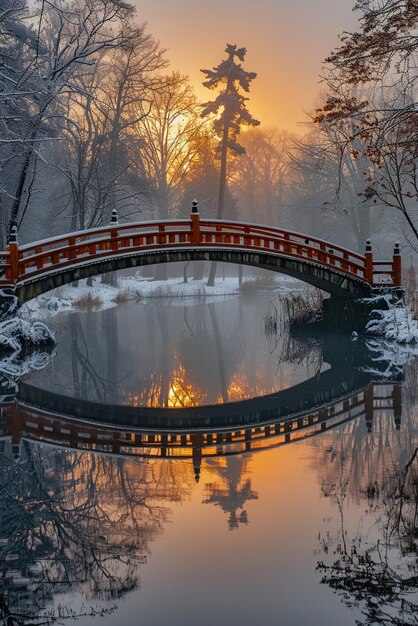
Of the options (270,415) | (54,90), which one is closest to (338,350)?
(270,415)

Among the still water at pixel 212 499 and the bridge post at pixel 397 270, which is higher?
the bridge post at pixel 397 270

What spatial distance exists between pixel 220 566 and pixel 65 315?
2442 centimetres

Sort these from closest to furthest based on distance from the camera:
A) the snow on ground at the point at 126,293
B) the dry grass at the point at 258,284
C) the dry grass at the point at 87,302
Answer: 1. the snow on ground at the point at 126,293
2. the dry grass at the point at 87,302
3. the dry grass at the point at 258,284

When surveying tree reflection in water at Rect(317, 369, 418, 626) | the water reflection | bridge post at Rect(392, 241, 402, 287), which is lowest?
tree reflection in water at Rect(317, 369, 418, 626)

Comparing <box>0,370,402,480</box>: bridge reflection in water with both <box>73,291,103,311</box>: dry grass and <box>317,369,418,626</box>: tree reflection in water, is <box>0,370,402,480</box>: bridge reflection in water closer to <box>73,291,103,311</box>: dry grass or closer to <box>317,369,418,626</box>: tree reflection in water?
→ <box>317,369,418,626</box>: tree reflection in water

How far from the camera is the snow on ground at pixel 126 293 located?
3121cm

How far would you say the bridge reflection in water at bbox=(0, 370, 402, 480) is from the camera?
9945mm

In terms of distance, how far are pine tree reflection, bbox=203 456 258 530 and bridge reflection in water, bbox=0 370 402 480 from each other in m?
0.32

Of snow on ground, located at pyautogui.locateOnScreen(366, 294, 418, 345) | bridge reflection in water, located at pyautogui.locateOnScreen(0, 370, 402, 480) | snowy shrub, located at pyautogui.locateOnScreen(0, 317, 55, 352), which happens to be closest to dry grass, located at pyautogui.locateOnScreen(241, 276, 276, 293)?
snow on ground, located at pyautogui.locateOnScreen(366, 294, 418, 345)

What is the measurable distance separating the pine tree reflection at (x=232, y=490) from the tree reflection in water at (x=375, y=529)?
2.56 ft

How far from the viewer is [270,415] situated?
12039mm

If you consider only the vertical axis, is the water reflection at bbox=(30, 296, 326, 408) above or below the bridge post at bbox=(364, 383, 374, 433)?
above

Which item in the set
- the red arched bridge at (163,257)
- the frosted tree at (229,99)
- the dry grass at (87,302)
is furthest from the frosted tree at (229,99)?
the red arched bridge at (163,257)

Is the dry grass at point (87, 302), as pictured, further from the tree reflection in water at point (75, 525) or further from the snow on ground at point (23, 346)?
the tree reflection in water at point (75, 525)
